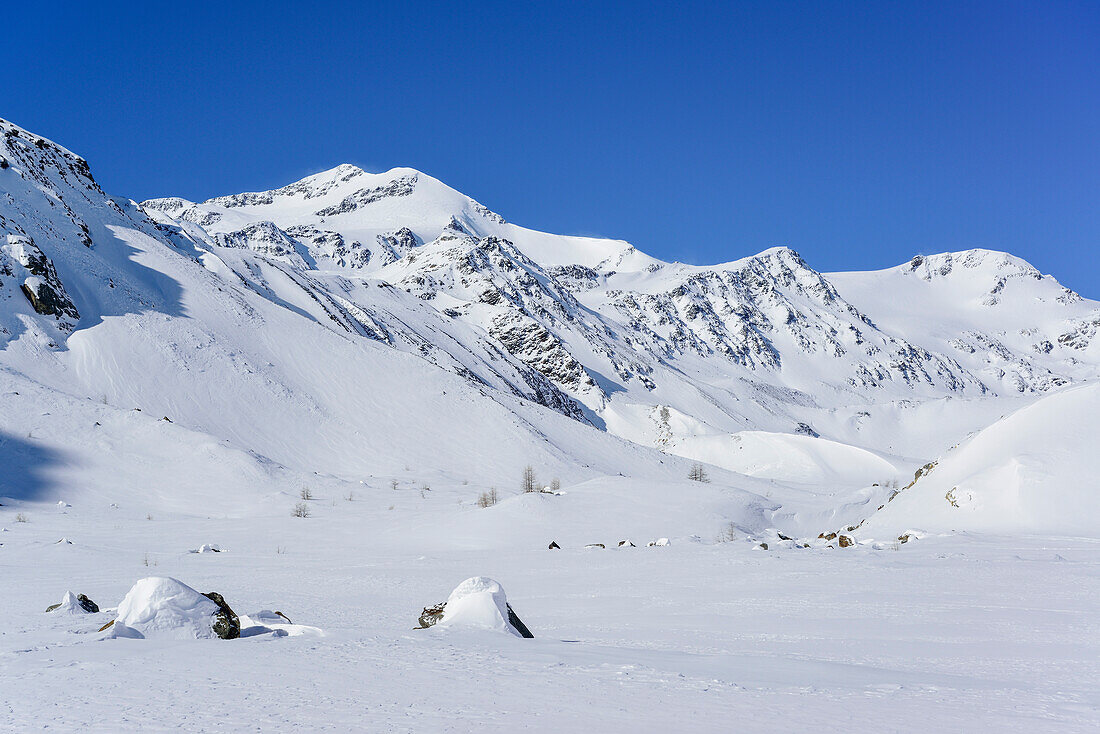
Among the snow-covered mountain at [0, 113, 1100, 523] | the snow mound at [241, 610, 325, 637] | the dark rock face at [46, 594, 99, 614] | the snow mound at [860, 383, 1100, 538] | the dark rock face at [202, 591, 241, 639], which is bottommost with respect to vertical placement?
the dark rock face at [46, 594, 99, 614]

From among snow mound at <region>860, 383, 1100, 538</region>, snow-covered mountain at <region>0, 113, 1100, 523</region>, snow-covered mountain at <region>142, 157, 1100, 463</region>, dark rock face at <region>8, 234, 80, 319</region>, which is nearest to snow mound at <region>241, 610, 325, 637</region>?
snow mound at <region>860, 383, 1100, 538</region>

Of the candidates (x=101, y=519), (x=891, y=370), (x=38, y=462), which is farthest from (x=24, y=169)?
(x=891, y=370)

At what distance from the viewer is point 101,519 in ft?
66.8

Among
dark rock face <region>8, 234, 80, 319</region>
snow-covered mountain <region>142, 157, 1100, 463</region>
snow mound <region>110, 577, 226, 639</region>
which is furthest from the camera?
snow-covered mountain <region>142, 157, 1100, 463</region>

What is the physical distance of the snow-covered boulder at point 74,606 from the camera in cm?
713

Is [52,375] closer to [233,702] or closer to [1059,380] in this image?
[233,702]

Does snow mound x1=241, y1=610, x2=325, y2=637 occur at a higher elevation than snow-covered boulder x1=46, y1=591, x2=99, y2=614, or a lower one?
higher

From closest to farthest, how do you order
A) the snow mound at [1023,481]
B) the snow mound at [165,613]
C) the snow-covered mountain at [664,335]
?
the snow mound at [165,613], the snow mound at [1023,481], the snow-covered mountain at [664,335]

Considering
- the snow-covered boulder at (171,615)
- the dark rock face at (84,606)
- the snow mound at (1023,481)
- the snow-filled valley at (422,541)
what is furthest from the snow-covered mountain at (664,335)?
the snow-covered boulder at (171,615)

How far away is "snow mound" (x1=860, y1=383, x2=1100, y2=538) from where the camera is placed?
14930mm

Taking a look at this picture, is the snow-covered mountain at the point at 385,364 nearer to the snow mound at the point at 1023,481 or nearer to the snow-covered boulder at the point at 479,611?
the snow mound at the point at 1023,481

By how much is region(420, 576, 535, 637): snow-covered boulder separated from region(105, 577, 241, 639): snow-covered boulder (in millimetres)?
1723

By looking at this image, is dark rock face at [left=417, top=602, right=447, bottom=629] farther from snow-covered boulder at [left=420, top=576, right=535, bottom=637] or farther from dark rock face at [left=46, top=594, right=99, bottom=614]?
dark rock face at [left=46, top=594, right=99, bottom=614]

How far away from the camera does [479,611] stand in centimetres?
639
